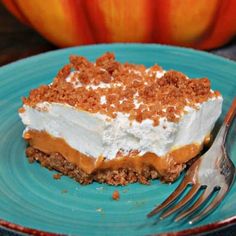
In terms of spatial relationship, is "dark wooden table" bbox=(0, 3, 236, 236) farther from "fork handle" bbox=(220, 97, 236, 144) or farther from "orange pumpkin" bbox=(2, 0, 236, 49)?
"fork handle" bbox=(220, 97, 236, 144)

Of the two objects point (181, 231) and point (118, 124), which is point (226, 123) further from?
point (181, 231)

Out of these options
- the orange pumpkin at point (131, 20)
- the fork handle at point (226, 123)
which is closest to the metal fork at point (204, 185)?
the fork handle at point (226, 123)

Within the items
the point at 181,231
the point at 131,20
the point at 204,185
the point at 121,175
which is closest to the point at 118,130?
the point at 121,175

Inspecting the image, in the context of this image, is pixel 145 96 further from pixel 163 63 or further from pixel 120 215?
pixel 163 63

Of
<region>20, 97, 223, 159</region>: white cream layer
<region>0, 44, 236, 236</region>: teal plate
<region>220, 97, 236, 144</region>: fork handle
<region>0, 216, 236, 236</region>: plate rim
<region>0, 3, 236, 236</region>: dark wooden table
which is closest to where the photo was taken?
<region>0, 216, 236, 236</region>: plate rim

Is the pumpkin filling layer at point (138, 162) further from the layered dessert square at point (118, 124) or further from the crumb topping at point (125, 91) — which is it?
the crumb topping at point (125, 91)

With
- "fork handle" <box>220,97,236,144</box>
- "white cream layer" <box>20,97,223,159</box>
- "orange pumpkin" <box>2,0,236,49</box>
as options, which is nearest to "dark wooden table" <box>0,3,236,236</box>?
"orange pumpkin" <box>2,0,236,49</box>

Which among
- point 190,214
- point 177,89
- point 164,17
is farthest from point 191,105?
point 164,17

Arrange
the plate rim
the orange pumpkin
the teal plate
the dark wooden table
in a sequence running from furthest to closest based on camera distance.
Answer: the dark wooden table, the orange pumpkin, the teal plate, the plate rim
